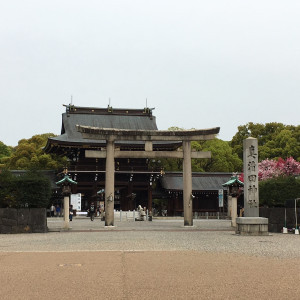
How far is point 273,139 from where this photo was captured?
199 feet

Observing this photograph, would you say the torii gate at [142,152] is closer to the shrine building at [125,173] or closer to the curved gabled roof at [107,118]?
the shrine building at [125,173]

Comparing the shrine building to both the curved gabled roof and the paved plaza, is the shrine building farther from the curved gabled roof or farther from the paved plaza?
the paved plaza

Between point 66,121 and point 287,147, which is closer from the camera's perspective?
point 66,121

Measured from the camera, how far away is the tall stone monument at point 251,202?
1994 cm

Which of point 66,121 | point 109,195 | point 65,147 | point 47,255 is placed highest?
point 66,121

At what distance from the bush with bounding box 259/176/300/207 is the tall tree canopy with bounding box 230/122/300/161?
1270 inches

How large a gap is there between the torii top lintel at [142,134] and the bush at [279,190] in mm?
5935

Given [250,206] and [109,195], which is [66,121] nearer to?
[109,195]

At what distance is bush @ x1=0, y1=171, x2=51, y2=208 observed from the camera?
23000 mm

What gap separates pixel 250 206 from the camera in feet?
68.5

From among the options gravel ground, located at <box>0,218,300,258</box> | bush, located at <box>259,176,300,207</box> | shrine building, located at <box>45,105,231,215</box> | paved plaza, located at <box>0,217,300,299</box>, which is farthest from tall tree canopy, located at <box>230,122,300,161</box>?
paved plaza, located at <box>0,217,300,299</box>

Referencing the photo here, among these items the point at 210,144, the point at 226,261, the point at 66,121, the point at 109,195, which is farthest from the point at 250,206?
the point at 210,144

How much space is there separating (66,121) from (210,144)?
2087 centimetres

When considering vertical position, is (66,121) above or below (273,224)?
above
